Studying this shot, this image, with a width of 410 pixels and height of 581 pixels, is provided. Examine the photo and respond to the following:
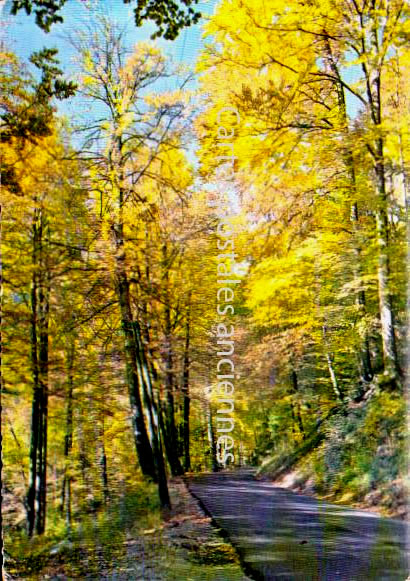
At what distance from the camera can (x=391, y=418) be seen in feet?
8.13

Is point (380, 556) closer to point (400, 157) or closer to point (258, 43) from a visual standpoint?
point (400, 157)

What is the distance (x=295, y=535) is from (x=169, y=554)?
0.56m

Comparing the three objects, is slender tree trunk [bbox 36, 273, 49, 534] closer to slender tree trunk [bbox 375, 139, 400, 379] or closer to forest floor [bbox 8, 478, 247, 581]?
forest floor [bbox 8, 478, 247, 581]

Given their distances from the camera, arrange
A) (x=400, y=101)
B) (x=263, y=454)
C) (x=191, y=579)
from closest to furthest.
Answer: (x=191, y=579) < (x=263, y=454) < (x=400, y=101)

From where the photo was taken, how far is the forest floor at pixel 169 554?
7.22ft

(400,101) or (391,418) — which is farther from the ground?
(400,101)

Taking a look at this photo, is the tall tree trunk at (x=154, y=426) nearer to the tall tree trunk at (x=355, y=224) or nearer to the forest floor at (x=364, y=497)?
the forest floor at (x=364, y=497)

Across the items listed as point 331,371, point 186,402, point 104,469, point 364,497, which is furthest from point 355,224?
point 104,469

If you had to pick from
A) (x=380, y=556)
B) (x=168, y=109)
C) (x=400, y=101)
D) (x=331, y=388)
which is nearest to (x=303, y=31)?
(x=400, y=101)

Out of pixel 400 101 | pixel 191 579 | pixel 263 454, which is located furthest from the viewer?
pixel 400 101

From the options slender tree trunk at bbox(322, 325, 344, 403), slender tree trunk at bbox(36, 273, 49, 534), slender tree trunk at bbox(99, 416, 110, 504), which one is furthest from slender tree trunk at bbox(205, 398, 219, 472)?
slender tree trunk at bbox(36, 273, 49, 534)

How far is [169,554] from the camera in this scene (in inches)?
87.3

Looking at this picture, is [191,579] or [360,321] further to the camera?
[360,321]

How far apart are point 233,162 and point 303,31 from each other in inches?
27.9
